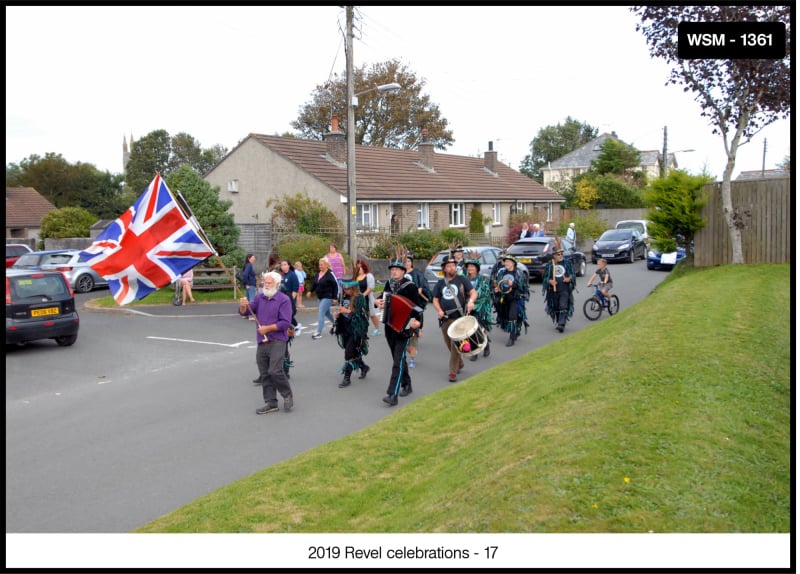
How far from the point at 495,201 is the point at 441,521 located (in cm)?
3734

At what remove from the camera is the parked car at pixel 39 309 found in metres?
14.3

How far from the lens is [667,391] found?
6.52 meters

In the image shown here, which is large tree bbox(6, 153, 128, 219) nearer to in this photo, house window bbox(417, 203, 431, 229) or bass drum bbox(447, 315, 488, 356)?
house window bbox(417, 203, 431, 229)

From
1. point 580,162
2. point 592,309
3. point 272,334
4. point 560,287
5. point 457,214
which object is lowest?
point 592,309

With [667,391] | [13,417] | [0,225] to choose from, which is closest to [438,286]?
[667,391]

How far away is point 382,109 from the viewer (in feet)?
178

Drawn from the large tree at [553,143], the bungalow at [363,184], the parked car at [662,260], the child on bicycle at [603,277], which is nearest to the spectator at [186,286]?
the bungalow at [363,184]

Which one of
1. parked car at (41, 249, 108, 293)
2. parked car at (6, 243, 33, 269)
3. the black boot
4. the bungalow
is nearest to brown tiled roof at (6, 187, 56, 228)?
the bungalow

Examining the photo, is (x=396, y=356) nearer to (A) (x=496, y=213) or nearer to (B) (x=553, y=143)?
(A) (x=496, y=213)

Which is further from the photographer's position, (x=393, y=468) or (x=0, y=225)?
(x=393, y=468)

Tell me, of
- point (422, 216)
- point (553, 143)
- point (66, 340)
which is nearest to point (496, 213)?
point (422, 216)

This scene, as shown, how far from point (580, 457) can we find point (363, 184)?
28.6 metres

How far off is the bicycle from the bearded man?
954 centimetres

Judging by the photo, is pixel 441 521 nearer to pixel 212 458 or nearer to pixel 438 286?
pixel 212 458
